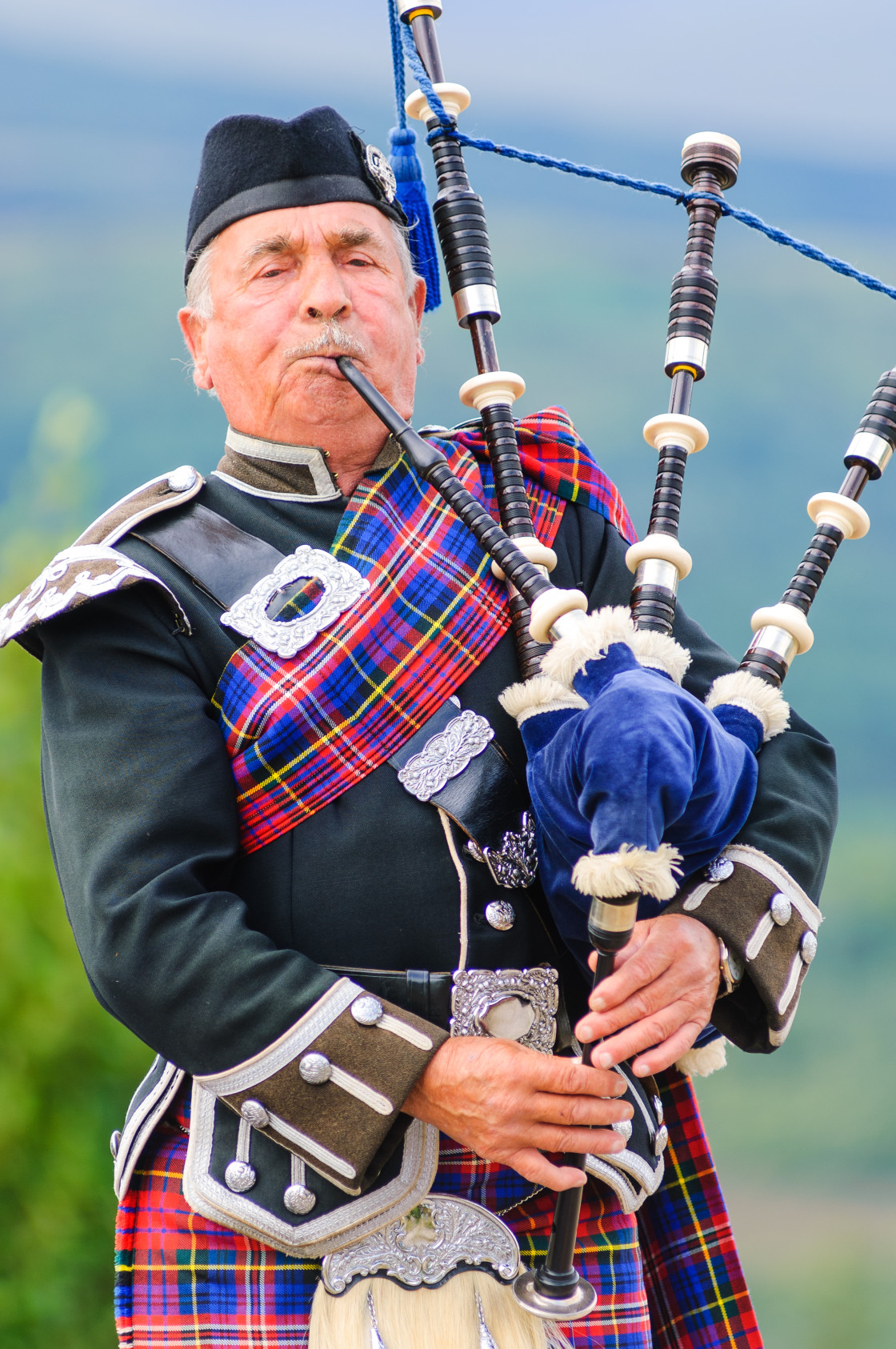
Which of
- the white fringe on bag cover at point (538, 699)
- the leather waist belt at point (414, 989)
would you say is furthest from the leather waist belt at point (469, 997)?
the white fringe on bag cover at point (538, 699)

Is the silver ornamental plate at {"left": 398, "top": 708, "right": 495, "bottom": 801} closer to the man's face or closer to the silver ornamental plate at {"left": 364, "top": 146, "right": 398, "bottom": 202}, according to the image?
the man's face

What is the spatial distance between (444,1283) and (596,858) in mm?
675

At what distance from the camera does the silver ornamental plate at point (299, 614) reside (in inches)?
75.7

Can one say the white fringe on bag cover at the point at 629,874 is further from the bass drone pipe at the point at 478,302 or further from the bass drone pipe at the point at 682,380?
the bass drone pipe at the point at 478,302

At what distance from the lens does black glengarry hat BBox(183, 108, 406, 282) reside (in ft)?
7.06

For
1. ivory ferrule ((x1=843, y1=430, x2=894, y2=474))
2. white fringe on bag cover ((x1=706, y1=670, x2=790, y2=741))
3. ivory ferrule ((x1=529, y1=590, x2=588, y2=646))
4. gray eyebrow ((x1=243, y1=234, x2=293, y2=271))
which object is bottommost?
white fringe on bag cover ((x1=706, y1=670, x2=790, y2=741))

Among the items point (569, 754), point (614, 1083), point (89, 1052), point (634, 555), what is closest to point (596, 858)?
point (569, 754)

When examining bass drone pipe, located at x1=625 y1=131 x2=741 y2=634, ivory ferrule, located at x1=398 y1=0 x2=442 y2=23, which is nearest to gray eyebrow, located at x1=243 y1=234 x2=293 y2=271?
ivory ferrule, located at x1=398 y1=0 x2=442 y2=23

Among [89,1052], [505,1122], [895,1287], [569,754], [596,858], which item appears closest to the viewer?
[596,858]

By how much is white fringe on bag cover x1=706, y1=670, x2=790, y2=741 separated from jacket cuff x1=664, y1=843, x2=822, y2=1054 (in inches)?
6.6

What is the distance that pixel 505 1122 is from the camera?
5.55 feet

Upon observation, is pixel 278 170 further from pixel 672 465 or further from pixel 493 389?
pixel 672 465

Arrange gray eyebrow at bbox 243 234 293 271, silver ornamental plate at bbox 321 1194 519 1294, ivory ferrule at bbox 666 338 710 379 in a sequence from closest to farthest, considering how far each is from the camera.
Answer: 1. silver ornamental plate at bbox 321 1194 519 1294
2. ivory ferrule at bbox 666 338 710 379
3. gray eyebrow at bbox 243 234 293 271

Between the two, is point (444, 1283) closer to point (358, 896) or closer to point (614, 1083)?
point (614, 1083)
